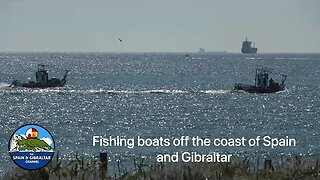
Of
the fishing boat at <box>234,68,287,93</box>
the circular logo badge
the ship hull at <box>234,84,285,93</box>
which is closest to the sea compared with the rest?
the ship hull at <box>234,84,285,93</box>

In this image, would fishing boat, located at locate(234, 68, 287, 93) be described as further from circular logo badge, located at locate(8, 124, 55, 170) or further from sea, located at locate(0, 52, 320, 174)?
circular logo badge, located at locate(8, 124, 55, 170)

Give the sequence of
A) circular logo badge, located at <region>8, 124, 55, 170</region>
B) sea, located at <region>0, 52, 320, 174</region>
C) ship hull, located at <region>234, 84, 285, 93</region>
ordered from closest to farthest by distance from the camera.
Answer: circular logo badge, located at <region>8, 124, 55, 170</region>
sea, located at <region>0, 52, 320, 174</region>
ship hull, located at <region>234, 84, 285, 93</region>

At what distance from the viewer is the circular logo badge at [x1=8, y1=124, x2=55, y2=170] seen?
447 inches

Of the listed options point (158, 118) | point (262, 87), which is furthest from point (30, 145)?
point (262, 87)

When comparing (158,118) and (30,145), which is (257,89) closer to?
(158,118)

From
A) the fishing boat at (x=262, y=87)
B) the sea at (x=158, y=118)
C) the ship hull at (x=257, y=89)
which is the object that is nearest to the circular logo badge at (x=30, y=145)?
the sea at (x=158, y=118)

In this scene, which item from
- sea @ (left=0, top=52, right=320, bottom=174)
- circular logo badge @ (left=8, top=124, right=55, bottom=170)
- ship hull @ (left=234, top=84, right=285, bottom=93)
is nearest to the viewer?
circular logo badge @ (left=8, top=124, right=55, bottom=170)

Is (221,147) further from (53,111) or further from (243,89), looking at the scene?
(243,89)

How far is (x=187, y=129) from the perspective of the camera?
55.2m

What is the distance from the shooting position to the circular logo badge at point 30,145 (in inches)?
447

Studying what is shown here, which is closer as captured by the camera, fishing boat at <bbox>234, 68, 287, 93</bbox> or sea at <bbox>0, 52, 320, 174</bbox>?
sea at <bbox>0, 52, 320, 174</bbox>

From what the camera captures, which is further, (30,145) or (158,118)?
(158,118)

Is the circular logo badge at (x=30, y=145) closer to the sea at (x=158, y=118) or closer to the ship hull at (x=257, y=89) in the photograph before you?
the sea at (x=158, y=118)

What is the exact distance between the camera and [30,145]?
1134 cm
